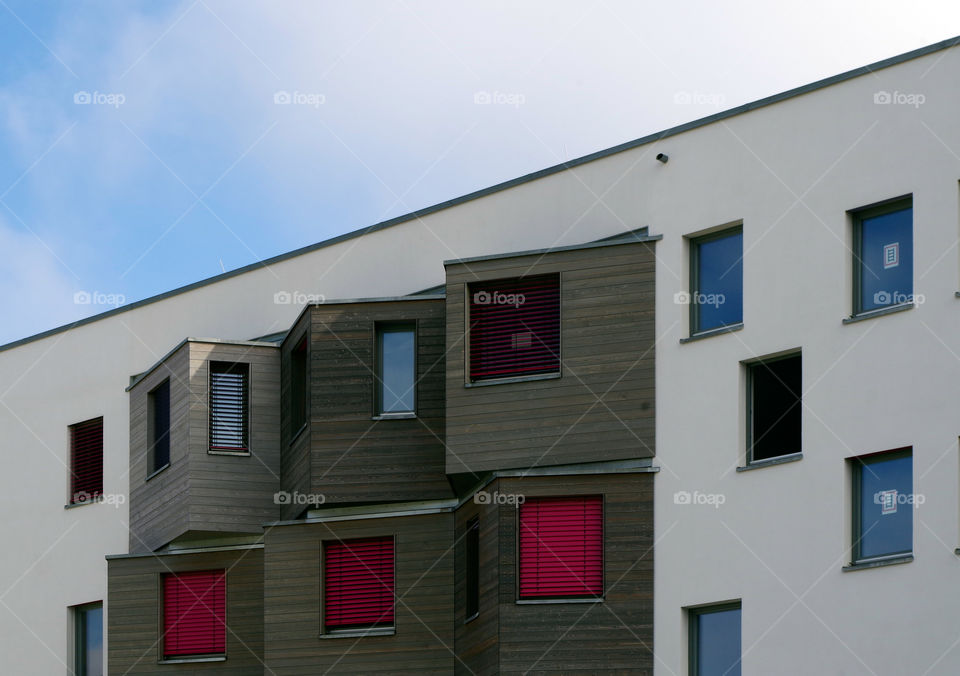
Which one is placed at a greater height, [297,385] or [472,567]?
[297,385]

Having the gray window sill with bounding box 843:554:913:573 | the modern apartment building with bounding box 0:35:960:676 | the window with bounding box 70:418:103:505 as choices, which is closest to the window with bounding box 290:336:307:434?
the modern apartment building with bounding box 0:35:960:676

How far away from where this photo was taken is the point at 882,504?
2864cm

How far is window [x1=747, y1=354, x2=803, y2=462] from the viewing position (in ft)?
99.0

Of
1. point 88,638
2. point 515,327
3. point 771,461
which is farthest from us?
point 88,638

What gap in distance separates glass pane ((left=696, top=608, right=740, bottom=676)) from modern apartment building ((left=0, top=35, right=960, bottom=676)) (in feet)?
0.25

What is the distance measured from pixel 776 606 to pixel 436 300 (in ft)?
30.1

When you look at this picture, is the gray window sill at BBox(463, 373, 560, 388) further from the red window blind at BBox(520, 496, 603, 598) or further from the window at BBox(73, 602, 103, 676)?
the window at BBox(73, 602, 103, 676)

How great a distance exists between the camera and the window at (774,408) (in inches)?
1188

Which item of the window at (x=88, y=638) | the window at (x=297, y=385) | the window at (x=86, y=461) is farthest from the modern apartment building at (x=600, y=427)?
the window at (x=86, y=461)

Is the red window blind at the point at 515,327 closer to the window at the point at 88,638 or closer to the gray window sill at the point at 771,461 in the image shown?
the gray window sill at the point at 771,461

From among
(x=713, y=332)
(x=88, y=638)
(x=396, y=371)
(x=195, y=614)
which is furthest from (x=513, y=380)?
(x=88, y=638)

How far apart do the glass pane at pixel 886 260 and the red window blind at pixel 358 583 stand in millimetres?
10243

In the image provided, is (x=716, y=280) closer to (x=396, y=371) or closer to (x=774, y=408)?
(x=774, y=408)

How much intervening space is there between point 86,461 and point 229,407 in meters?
5.94
